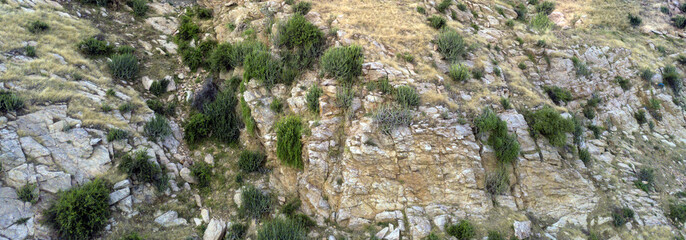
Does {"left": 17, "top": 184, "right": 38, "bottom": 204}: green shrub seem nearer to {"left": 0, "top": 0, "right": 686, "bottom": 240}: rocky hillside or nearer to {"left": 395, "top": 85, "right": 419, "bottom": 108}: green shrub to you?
{"left": 0, "top": 0, "right": 686, "bottom": 240}: rocky hillside

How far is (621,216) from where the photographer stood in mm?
10539

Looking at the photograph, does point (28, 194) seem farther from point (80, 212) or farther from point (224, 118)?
point (224, 118)

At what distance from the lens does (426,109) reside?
1131 centimetres

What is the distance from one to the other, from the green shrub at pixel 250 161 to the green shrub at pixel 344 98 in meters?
3.38

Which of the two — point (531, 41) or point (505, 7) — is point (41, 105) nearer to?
point (531, 41)

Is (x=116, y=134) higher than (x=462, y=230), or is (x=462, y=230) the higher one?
(x=116, y=134)

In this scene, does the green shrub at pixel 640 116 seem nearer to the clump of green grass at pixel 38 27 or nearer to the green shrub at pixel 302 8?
the green shrub at pixel 302 8

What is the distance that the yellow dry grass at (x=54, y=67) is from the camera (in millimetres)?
10539

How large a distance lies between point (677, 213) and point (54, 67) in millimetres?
20719

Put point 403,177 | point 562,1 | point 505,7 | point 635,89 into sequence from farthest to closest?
point 562,1
point 505,7
point 635,89
point 403,177

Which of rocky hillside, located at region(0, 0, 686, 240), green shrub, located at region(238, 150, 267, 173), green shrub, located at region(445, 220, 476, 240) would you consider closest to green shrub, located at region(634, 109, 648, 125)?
rocky hillside, located at region(0, 0, 686, 240)

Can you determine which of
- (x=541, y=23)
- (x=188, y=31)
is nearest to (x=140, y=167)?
(x=188, y=31)

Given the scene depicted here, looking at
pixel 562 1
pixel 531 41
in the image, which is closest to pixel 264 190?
pixel 531 41

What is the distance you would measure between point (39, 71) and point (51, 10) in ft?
16.0
